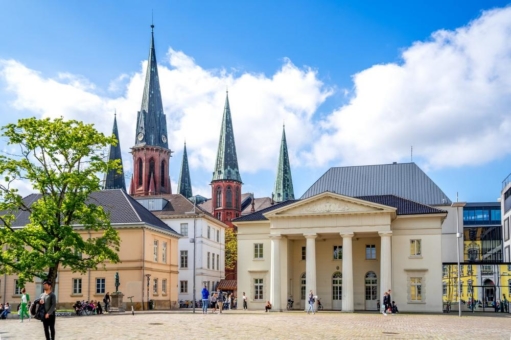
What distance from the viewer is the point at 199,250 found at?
3295 inches

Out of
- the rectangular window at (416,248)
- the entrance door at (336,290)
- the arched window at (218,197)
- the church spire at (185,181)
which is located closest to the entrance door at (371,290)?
the entrance door at (336,290)

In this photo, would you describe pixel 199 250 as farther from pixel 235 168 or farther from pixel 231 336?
pixel 231 336

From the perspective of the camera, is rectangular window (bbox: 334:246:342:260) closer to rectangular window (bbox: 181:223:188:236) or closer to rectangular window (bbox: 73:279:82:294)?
rectangular window (bbox: 73:279:82:294)

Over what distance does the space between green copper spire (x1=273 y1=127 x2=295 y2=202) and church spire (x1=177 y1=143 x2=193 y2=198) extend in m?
19.8

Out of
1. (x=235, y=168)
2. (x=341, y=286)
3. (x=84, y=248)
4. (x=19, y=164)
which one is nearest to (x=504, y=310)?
(x=341, y=286)

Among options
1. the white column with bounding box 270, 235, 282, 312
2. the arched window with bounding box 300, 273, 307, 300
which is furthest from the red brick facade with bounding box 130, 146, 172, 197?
the white column with bounding box 270, 235, 282, 312

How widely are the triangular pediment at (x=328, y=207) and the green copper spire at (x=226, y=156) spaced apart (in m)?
74.0

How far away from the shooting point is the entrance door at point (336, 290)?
58.6 metres

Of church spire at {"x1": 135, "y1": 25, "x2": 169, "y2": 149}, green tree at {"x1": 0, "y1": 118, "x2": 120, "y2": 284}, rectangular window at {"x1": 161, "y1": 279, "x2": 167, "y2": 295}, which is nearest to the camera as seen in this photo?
green tree at {"x1": 0, "y1": 118, "x2": 120, "y2": 284}

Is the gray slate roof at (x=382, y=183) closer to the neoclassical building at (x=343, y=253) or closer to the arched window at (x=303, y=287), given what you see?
the neoclassical building at (x=343, y=253)

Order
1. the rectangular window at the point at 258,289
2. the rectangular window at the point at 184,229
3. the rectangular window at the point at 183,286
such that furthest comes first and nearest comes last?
1. the rectangular window at the point at 184,229
2. the rectangular window at the point at 183,286
3. the rectangular window at the point at 258,289

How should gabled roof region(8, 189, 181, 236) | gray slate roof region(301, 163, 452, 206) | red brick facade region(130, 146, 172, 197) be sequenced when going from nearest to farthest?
A: 1. gabled roof region(8, 189, 181, 236)
2. gray slate roof region(301, 163, 452, 206)
3. red brick facade region(130, 146, 172, 197)

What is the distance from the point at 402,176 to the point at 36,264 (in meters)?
42.0

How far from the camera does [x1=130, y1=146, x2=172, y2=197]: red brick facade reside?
421ft
